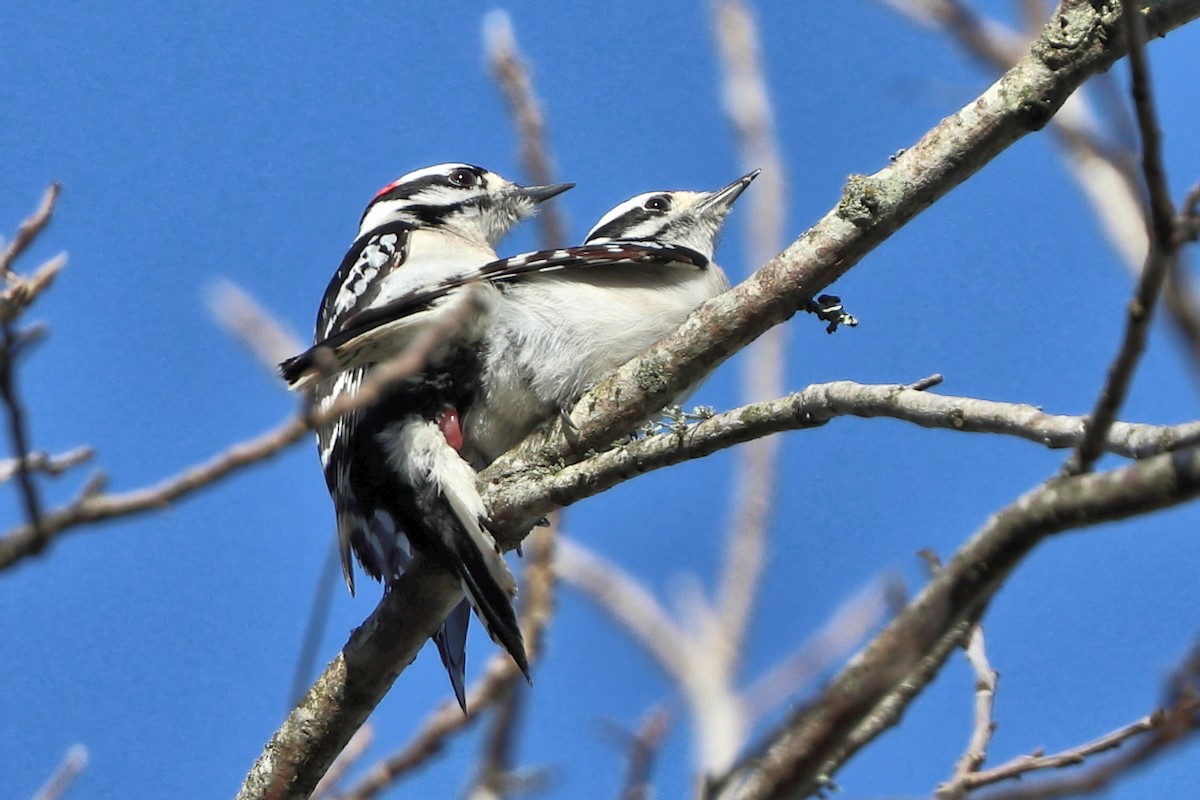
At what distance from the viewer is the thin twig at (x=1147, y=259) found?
1938mm

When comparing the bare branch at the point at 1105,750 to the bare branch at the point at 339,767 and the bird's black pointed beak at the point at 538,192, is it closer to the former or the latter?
the bare branch at the point at 339,767

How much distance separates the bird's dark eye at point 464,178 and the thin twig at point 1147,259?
17.3ft

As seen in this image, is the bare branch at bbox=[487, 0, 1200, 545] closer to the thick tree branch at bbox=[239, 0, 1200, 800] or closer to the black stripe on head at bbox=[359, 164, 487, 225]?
the thick tree branch at bbox=[239, 0, 1200, 800]

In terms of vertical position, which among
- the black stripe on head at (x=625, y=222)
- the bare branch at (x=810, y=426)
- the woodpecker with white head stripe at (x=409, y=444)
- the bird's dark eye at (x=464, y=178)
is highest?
the bird's dark eye at (x=464, y=178)

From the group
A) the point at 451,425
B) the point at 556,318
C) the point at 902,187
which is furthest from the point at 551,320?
the point at 902,187

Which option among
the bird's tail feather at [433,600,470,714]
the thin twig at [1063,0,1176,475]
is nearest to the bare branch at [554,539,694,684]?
the bird's tail feather at [433,600,470,714]

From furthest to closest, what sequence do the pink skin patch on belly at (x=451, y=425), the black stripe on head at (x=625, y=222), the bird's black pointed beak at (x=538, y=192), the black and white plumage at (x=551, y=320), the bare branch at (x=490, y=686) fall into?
the bird's black pointed beak at (x=538, y=192) < the black stripe on head at (x=625, y=222) < the pink skin patch on belly at (x=451, y=425) < the black and white plumage at (x=551, y=320) < the bare branch at (x=490, y=686)

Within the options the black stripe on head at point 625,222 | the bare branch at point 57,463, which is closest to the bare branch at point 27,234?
the bare branch at point 57,463

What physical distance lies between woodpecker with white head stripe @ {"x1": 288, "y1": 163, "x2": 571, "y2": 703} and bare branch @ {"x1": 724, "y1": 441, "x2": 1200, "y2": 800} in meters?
1.81

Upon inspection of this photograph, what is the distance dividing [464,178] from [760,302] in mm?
3315

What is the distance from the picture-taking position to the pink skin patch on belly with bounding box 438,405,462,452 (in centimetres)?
488

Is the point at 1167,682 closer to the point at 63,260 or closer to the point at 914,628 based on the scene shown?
the point at 914,628

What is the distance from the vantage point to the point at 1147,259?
6.61ft

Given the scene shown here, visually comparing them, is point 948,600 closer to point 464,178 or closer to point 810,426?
point 810,426
